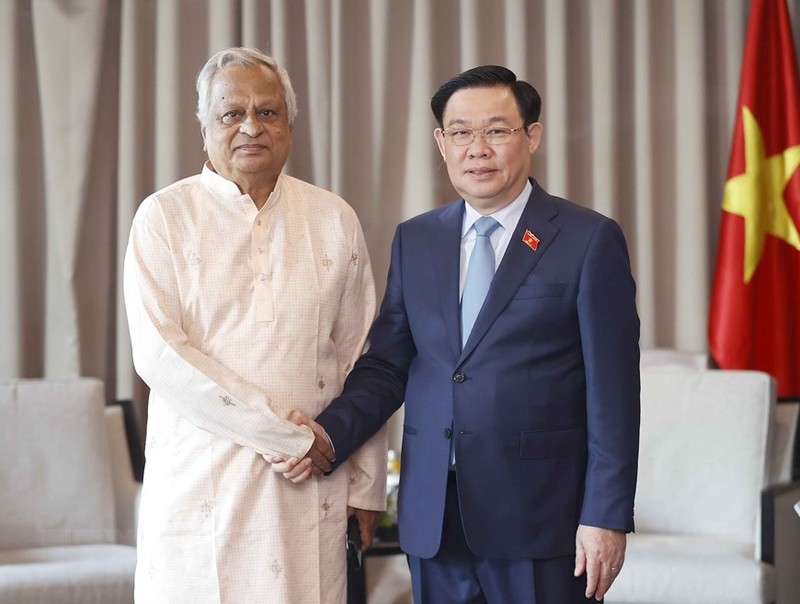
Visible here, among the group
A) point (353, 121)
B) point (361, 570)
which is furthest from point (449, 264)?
point (353, 121)

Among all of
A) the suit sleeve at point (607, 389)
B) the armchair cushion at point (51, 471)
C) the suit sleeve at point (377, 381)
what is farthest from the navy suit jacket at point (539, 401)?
the armchair cushion at point (51, 471)

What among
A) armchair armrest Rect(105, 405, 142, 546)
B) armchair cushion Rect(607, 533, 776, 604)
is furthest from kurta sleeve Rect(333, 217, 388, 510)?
armchair armrest Rect(105, 405, 142, 546)

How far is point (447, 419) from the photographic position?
210cm

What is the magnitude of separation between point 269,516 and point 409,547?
0.92ft

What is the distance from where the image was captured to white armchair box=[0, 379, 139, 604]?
11.3ft

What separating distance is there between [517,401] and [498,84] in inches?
24.3

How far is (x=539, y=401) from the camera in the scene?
81.3 inches

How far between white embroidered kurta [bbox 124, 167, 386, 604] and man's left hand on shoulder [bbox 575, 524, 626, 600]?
52cm

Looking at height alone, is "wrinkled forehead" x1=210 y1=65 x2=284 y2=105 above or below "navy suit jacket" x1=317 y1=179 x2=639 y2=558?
above

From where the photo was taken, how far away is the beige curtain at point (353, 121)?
3.99m

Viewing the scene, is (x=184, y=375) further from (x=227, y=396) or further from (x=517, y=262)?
(x=517, y=262)

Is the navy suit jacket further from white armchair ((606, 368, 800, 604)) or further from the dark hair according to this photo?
white armchair ((606, 368, 800, 604))

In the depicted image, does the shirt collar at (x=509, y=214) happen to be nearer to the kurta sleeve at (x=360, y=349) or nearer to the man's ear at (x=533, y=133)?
the man's ear at (x=533, y=133)

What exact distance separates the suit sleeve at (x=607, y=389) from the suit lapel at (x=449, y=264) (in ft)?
0.78
